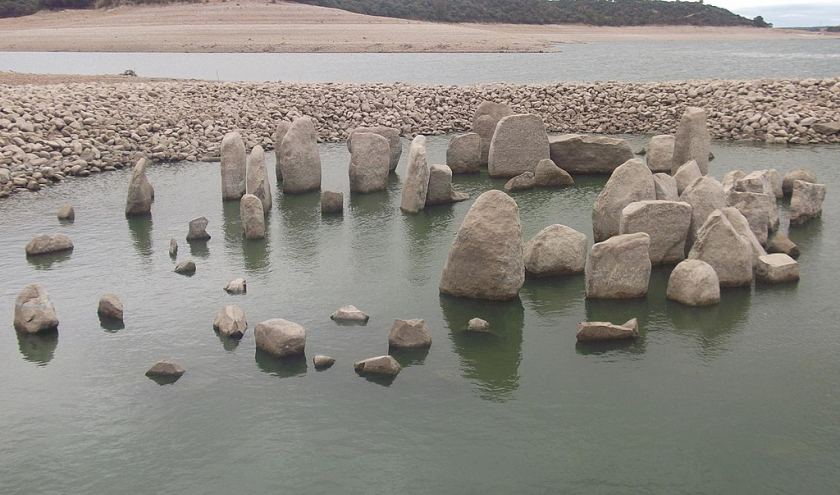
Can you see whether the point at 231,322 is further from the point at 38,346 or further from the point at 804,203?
the point at 804,203

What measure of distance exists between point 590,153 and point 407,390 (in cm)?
1158

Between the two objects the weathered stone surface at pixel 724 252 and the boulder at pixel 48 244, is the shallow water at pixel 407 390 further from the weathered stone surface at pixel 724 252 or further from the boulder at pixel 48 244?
the boulder at pixel 48 244

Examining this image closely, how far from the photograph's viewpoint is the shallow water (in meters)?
6.48

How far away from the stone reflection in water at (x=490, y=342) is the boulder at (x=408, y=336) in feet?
1.36

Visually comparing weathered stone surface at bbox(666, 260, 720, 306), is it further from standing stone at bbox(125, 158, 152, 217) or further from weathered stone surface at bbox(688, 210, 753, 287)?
standing stone at bbox(125, 158, 152, 217)

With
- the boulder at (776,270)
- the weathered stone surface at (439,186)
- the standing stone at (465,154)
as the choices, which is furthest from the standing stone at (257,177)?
the boulder at (776,270)

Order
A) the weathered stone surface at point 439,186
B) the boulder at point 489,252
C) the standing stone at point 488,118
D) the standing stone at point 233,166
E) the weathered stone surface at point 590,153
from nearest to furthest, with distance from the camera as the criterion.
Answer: the boulder at point 489,252, the weathered stone surface at point 439,186, the standing stone at point 233,166, the weathered stone surface at point 590,153, the standing stone at point 488,118

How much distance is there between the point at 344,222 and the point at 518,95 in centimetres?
1423

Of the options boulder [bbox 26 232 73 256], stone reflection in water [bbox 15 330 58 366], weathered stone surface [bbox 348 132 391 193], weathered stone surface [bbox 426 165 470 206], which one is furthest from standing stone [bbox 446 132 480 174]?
stone reflection in water [bbox 15 330 58 366]

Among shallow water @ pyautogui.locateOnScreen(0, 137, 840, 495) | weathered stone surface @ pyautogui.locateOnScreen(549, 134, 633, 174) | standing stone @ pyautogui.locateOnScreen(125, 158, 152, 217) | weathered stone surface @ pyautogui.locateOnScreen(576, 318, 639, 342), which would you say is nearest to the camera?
shallow water @ pyautogui.locateOnScreen(0, 137, 840, 495)

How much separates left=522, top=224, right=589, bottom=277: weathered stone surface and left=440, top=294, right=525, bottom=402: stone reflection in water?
981mm

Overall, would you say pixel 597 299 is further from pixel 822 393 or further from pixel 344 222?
pixel 344 222

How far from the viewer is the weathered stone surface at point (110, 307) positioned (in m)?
9.76

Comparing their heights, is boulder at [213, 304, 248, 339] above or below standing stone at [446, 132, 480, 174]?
below
